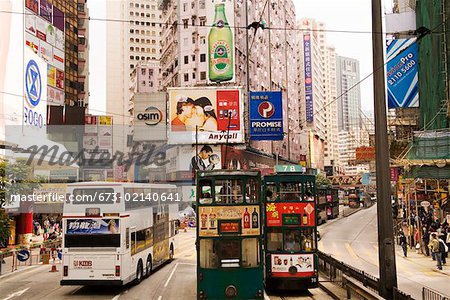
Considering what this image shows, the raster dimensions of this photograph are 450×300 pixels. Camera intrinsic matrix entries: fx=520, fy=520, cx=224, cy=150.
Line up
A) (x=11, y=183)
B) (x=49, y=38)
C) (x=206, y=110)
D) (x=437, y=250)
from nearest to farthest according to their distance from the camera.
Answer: (x=437, y=250) < (x=11, y=183) < (x=206, y=110) < (x=49, y=38)

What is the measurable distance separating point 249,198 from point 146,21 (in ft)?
482

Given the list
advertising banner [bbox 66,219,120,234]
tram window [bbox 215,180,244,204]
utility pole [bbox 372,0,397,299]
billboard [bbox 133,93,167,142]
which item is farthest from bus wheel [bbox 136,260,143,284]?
billboard [bbox 133,93,167,142]

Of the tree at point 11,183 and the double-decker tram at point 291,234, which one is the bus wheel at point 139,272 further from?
the tree at point 11,183

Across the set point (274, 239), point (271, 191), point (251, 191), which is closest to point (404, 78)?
point (271, 191)

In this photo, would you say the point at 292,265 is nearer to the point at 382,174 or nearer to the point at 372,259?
the point at 382,174

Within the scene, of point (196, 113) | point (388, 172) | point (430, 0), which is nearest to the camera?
point (388, 172)

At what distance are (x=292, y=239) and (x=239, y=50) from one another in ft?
162

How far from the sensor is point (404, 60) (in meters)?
33.1

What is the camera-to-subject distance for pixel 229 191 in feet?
51.2

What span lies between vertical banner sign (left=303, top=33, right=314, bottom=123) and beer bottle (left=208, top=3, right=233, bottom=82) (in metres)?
61.0

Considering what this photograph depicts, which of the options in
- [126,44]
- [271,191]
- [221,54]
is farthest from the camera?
[126,44]

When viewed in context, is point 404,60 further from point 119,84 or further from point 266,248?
point 119,84

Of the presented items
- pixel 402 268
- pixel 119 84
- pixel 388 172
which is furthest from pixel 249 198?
pixel 119 84

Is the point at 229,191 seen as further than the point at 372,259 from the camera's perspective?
No
